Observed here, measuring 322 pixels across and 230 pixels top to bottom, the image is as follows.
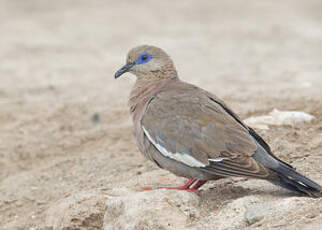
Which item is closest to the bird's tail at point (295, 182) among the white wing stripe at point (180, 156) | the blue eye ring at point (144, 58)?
the white wing stripe at point (180, 156)

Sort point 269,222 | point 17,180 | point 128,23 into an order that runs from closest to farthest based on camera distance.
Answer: point 269,222 → point 17,180 → point 128,23

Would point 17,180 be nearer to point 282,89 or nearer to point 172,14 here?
point 282,89

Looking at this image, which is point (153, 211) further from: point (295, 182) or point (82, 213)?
point (295, 182)

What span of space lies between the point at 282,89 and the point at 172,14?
21.3 ft

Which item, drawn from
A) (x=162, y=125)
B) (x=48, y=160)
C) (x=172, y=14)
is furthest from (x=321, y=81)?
(x=172, y=14)

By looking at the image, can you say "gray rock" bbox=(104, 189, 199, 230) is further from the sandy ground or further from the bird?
the bird

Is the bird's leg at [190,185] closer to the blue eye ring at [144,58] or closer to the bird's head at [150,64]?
the bird's head at [150,64]

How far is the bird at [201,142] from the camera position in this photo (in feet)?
15.5

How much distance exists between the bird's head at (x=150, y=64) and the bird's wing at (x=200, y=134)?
0.57 metres

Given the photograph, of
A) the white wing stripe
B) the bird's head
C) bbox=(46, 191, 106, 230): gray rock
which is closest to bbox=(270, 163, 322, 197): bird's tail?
the white wing stripe

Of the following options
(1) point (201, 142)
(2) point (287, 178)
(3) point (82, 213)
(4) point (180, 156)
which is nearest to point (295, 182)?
(2) point (287, 178)

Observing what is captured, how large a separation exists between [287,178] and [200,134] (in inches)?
29.2

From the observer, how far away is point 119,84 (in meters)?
10.1

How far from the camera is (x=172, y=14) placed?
14.7m
